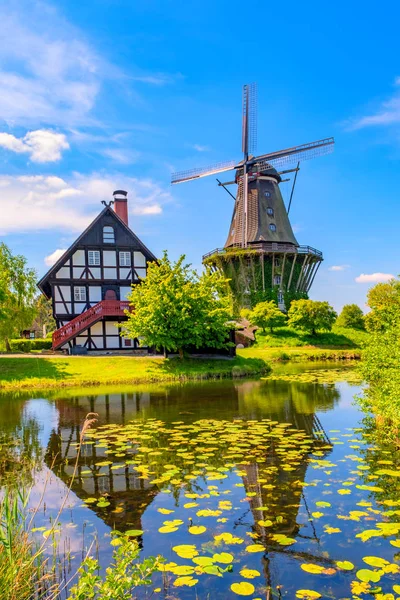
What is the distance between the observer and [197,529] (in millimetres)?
5809

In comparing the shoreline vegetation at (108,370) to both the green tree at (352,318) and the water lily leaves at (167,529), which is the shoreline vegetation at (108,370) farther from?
the green tree at (352,318)

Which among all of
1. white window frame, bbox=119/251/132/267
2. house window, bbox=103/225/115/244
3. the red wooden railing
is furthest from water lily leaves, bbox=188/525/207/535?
house window, bbox=103/225/115/244

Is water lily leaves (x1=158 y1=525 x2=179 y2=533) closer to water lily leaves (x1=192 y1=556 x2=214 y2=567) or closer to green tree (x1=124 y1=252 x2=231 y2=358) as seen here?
water lily leaves (x1=192 y1=556 x2=214 y2=567)

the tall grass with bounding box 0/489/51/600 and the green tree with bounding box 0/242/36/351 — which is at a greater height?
the green tree with bounding box 0/242/36/351

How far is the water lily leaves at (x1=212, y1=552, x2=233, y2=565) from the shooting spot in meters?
4.90

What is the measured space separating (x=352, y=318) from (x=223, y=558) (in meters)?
43.1

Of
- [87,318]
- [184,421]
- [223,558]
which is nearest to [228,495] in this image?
[223,558]

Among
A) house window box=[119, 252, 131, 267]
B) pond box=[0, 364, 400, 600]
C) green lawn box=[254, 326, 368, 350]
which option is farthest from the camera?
green lawn box=[254, 326, 368, 350]

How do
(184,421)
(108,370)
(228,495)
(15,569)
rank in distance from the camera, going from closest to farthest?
(15,569) → (228,495) → (184,421) → (108,370)

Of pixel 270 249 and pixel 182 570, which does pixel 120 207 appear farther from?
pixel 182 570

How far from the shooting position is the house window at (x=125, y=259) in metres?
32.6

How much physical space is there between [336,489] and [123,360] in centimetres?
1931

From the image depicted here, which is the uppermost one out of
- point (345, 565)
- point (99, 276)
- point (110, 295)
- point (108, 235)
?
point (108, 235)

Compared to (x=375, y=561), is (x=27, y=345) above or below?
above
